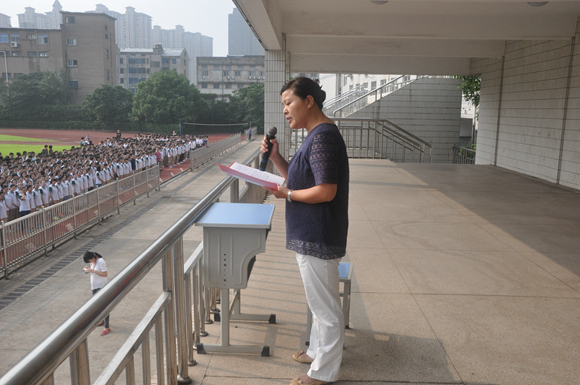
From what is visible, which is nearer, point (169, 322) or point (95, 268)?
point (169, 322)

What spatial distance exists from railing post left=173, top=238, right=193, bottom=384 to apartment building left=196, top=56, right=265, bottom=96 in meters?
98.5

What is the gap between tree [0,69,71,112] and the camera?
64.5 metres

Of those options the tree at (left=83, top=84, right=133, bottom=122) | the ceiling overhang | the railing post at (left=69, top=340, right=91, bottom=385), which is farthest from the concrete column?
the tree at (left=83, top=84, right=133, bottom=122)

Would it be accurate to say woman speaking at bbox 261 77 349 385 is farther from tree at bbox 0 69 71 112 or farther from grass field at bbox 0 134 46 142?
tree at bbox 0 69 71 112

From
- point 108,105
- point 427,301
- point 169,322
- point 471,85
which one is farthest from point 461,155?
point 108,105

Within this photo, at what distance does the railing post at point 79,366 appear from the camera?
4.65ft

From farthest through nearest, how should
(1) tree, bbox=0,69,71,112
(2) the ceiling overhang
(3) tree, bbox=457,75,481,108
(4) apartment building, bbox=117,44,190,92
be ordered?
1. (4) apartment building, bbox=117,44,190,92
2. (1) tree, bbox=0,69,71,112
3. (3) tree, bbox=457,75,481,108
4. (2) the ceiling overhang

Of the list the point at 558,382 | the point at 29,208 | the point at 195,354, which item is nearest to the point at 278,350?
the point at 195,354

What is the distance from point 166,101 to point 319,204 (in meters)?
62.5

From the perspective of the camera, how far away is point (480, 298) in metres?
4.03

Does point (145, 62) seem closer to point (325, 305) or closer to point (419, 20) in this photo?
point (419, 20)

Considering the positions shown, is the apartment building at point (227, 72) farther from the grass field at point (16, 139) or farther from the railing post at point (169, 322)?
the railing post at point (169, 322)

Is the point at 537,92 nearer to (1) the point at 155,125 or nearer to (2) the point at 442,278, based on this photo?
(2) the point at 442,278

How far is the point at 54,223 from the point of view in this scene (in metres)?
11.8
